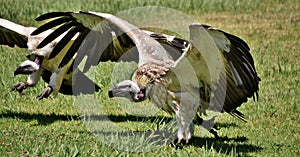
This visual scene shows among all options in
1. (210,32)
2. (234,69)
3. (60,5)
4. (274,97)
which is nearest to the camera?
(210,32)

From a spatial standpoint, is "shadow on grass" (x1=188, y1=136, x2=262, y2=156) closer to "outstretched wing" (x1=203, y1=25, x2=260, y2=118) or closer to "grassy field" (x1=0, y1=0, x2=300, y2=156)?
"grassy field" (x1=0, y1=0, x2=300, y2=156)

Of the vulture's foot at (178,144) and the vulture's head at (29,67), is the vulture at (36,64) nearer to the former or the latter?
the vulture's head at (29,67)

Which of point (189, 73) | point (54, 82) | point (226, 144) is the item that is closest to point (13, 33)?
point (54, 82)

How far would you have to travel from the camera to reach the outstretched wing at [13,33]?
8.82 meters

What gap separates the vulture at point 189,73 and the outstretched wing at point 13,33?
1.27 m

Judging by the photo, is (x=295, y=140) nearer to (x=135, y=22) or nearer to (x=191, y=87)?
(x=191, y=87)

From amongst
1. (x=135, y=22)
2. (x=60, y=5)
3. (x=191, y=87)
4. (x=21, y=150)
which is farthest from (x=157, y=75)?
(x=60, y=5)

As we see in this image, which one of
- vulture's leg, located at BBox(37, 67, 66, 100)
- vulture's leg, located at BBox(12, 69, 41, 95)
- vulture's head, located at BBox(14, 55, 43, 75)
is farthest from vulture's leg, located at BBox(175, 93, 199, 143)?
vulture's leg, located at BBox(12, 69, 41, 95)

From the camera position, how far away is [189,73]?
6.86m

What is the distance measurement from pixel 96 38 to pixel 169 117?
4.22 feet

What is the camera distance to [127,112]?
8.95m

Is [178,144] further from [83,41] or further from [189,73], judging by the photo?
[83,41]

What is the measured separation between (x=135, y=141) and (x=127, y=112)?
82.9 inches

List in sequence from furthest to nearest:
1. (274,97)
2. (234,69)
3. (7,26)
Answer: (274,97), (7,26), (234,69)
